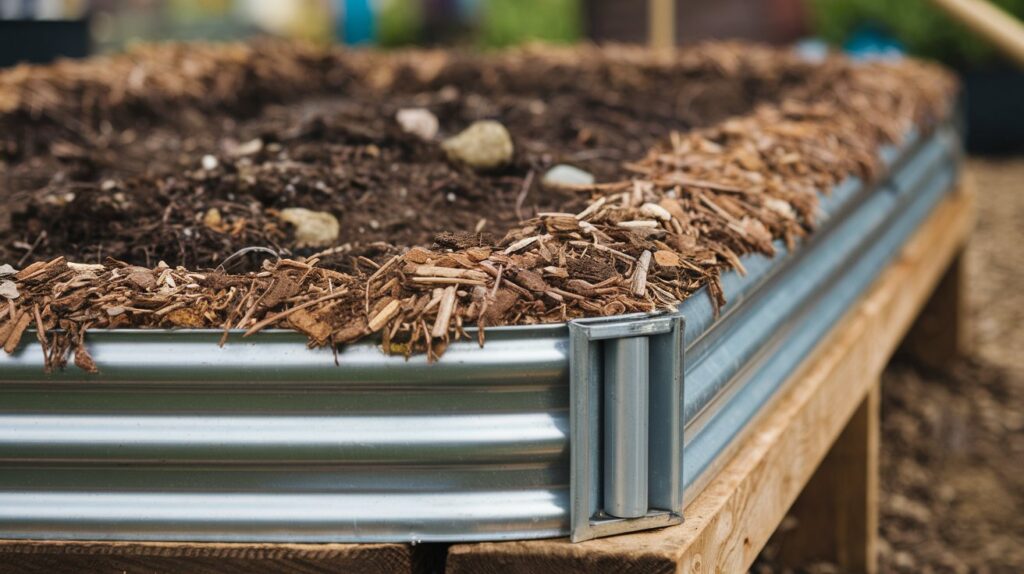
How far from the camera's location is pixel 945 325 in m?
5.43

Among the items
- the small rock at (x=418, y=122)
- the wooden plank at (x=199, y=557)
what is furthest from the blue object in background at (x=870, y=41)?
the wooden plank at (x=199, y=557)

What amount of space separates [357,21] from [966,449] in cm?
1672

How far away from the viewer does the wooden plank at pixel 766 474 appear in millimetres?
1624

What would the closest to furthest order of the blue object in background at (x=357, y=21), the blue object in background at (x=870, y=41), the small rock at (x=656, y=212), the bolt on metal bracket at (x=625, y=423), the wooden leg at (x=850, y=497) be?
1. the bolt on metal bracket at (x=625, y=423)
2. the small rock at (x=656, y=212)
3. the wooden leg at (x=850, y=497)
4. the blue object in background at (x=870, y=41)
5. the blue object in background at (x=357, y=21)

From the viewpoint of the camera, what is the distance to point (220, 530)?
1684 millimetres

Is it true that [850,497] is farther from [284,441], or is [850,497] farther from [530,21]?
[530,21]

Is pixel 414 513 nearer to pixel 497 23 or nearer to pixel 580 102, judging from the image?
pixel 580 102

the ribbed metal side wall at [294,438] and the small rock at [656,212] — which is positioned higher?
the small rock at [656,212]

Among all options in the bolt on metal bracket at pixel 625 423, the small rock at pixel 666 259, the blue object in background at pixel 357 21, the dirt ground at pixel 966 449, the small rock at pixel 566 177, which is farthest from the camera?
the blue object in background at pixel 357 21

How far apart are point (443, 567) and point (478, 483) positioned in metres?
0.16

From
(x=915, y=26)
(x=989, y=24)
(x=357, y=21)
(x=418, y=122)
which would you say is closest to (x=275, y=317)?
(x=418, y=122)

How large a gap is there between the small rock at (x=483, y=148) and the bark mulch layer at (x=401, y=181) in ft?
0.10

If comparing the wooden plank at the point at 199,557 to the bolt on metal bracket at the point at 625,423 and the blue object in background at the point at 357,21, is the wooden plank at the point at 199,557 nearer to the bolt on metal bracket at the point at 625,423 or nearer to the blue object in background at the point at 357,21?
the bolt on metal bracket at the point at 625,423

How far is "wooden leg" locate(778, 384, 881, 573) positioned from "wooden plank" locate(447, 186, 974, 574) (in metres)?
0.12
